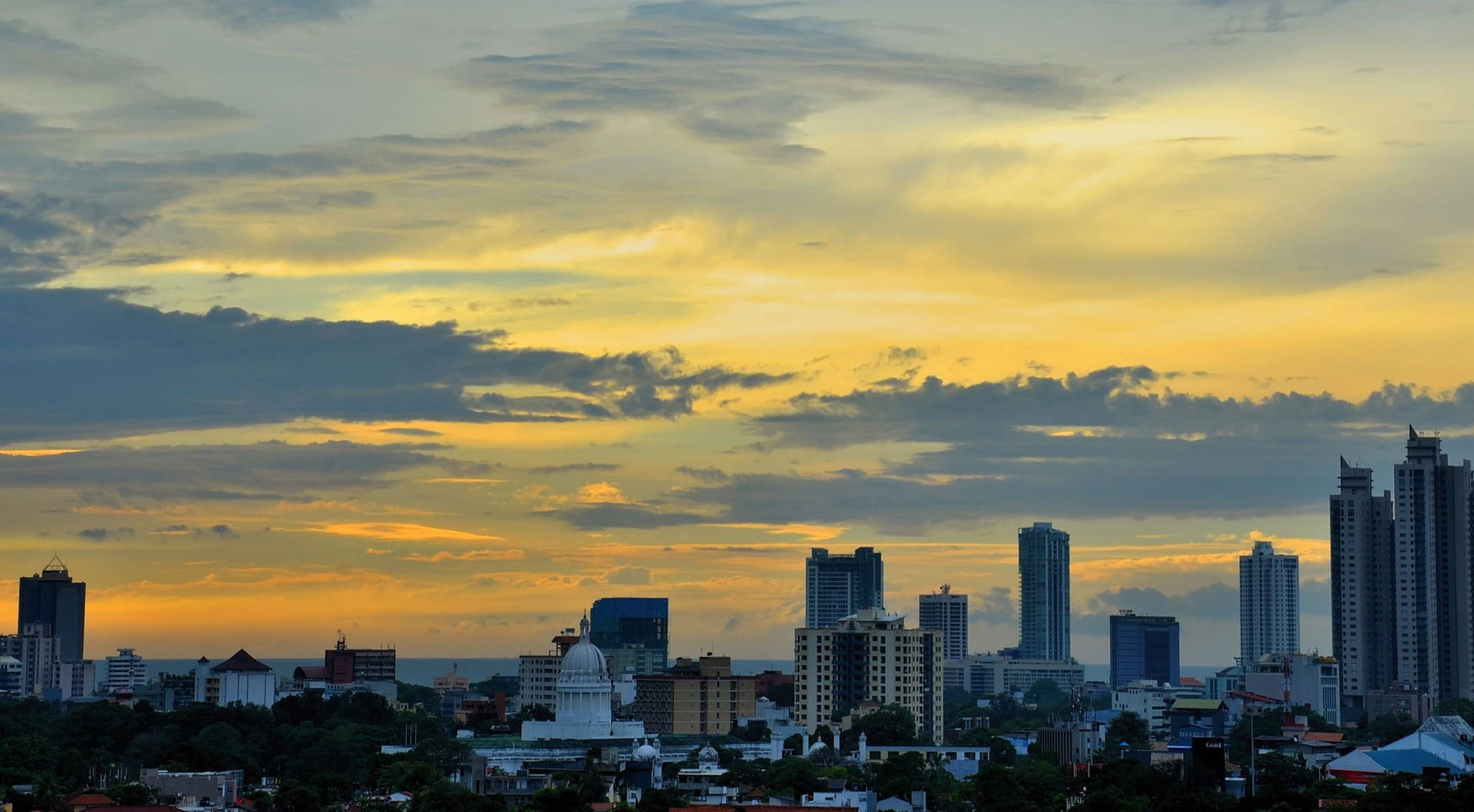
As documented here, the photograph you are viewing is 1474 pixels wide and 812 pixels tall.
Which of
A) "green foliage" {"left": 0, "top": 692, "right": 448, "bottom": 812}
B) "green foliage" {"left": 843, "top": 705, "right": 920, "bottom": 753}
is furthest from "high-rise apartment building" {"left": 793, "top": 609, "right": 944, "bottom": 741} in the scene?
"green foliage" {"left": 0, "top": 692, "right": 448, "bottom": 812}

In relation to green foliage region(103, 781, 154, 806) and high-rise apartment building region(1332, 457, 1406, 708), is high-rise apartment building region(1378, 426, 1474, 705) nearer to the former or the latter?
high-rise apartment building region(1332, 457, 1406, 708)

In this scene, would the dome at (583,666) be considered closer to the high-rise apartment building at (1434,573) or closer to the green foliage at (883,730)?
the green foliage at (883,730)

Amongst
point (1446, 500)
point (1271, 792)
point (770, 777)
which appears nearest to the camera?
point (1271, 792)

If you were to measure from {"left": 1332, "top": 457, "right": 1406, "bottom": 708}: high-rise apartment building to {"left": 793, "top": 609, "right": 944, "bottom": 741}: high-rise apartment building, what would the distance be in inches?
1652

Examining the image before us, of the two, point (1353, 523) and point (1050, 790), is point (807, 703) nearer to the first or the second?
point (1353, 523)

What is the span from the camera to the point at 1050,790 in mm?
106188

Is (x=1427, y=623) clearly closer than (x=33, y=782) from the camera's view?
No

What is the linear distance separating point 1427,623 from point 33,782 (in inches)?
5056

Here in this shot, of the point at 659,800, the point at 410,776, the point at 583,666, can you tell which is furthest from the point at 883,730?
the point at 659,800

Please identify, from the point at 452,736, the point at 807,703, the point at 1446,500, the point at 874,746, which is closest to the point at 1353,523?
the point at 1446,500

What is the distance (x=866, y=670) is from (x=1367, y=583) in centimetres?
4979

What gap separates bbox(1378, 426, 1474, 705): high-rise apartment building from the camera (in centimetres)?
19088

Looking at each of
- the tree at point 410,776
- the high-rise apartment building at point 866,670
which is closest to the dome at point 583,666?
the high-rise apartment building at point 866,670

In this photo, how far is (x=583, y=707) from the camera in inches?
6058
